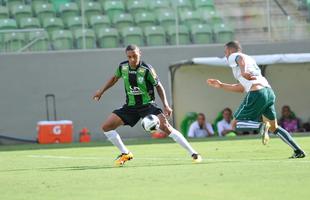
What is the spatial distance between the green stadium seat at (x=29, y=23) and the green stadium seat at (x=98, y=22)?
62.9 inches

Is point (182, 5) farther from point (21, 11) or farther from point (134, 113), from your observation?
point (134, 113)

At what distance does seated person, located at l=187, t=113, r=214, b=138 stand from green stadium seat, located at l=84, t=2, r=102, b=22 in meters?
4.81

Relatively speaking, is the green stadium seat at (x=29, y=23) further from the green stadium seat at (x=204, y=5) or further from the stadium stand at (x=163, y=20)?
the green stadium seat at (x=204, y=5)

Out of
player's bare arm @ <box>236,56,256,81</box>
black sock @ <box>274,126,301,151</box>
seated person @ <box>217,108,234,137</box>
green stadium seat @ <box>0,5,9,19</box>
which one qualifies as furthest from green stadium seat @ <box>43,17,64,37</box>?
black sock @ <box>274,126,301,151</box>

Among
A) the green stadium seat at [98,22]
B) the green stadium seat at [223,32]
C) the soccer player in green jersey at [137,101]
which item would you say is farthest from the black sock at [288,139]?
the green stadium seat at [98,22]

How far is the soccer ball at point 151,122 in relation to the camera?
14.7m

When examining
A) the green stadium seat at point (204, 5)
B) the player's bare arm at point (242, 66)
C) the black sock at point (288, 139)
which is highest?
the green stadium seat at point (204, 5)

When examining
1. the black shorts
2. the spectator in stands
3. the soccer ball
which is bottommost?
the spectator in stands

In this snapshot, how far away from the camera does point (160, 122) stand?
1487 cm

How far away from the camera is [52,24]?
2738 cm

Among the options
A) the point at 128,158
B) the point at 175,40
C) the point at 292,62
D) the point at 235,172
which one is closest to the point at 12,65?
the point at 175,40

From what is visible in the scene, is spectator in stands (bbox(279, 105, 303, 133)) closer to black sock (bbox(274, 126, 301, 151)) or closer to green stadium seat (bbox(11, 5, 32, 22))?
green stadium seat (bbox(11, 5, 32, 22))

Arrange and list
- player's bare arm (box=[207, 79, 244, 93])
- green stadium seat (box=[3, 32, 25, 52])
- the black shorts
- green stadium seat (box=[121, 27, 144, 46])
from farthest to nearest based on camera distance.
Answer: green stadium seat (box=[121, 27, 144, 46]), green stadium seat (box=[3, 32, 25, 52]), the black shorts, player's bare arm (box=[207, 79, 244, 93])

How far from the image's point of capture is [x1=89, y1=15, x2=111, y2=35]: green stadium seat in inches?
1085
